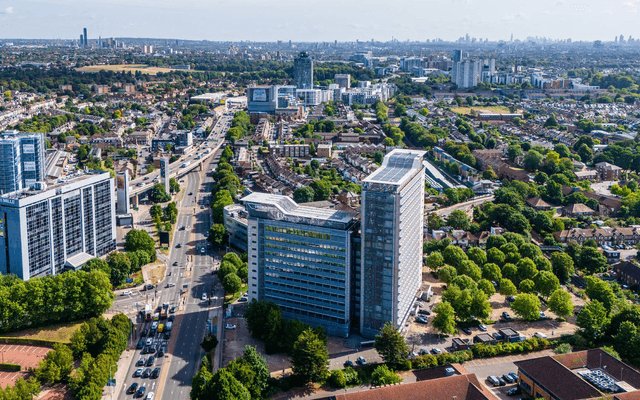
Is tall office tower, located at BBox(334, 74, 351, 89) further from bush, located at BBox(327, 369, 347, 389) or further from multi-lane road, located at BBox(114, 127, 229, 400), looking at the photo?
bush, located at BBox(327, 369, 347, 389)

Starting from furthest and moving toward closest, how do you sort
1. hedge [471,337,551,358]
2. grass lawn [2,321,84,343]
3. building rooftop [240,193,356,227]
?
grass lawn [2,321,84,343] → building rooftop [240,193,356,227] → hedge [471,337,551,358]

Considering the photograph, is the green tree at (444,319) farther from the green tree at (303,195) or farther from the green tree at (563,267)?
the green tree at (303,195)

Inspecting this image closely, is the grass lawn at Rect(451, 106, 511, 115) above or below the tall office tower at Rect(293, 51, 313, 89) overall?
below

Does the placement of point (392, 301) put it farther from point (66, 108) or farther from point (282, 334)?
point (66, 108)

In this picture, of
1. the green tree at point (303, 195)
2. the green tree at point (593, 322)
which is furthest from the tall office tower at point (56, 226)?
the green tree at point (593, 322)

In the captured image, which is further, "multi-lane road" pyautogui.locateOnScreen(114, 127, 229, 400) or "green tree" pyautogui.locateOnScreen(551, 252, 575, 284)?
"green tree" pyautogui.locateOnScreen(551, 252, 575, 284)

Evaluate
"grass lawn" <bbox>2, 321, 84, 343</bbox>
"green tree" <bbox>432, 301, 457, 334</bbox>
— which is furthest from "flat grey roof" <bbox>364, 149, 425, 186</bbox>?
"grass lawn" <bbox>2, 321, 84, 343</bbox>

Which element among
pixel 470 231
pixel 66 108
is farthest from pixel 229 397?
pixel 66 108
